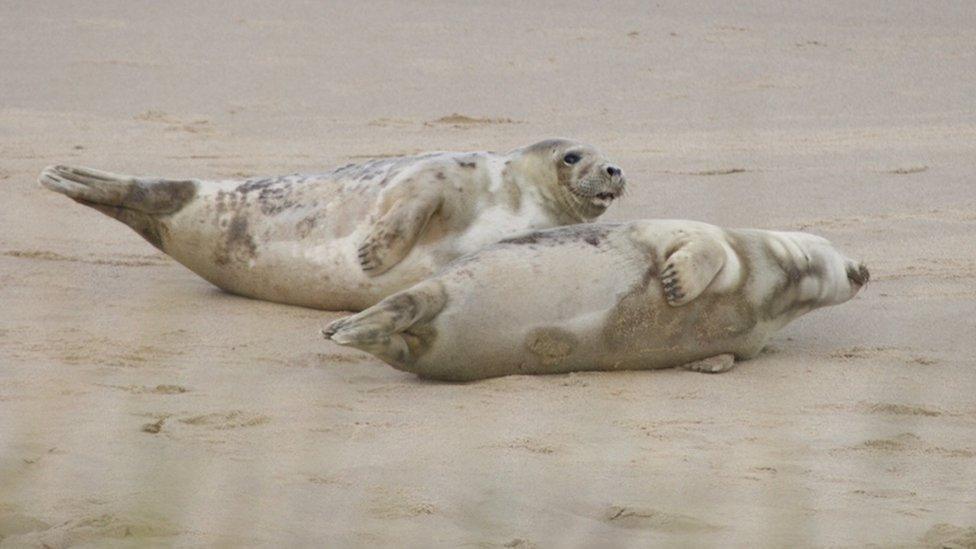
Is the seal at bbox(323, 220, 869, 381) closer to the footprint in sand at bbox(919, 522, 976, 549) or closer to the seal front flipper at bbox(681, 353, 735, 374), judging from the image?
the seal front flipper at bbox(681, 353, 735, 374)

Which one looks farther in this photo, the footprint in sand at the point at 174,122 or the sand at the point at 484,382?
the footprint in sand at the point at 174,122

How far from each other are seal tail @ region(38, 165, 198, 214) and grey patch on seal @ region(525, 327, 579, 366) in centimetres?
172

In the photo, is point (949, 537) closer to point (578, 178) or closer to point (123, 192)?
point (578, 178)

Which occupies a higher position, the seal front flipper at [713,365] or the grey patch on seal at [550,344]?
the grey patch on seal at [550,344]

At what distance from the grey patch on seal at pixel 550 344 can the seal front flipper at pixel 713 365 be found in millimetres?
360

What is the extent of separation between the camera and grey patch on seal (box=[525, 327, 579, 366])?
16.1ft

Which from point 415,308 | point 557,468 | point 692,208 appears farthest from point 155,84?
point 557,468

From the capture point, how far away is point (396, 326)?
4.74 m

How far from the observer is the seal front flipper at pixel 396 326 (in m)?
4.68

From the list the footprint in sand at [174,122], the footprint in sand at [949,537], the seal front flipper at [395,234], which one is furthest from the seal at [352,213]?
the footprint in sand at [174,122]

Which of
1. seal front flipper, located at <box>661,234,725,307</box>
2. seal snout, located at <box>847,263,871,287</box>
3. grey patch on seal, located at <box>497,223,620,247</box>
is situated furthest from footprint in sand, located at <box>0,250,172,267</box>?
seal snout, located at <box>847,263,871,287</box>

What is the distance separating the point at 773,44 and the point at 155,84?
4129mm

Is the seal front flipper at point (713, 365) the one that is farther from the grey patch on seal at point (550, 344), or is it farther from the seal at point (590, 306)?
the grey patch on seal at point (550, 344)

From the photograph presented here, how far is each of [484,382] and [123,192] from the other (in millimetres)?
1819
